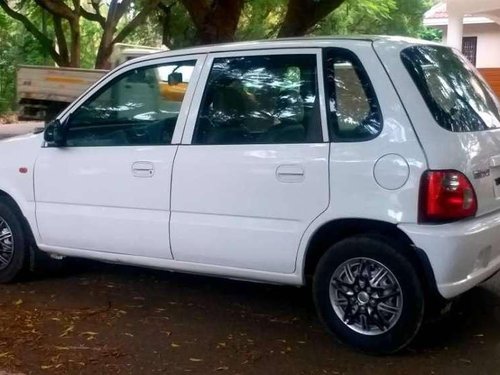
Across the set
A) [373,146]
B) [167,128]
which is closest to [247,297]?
[167,128]

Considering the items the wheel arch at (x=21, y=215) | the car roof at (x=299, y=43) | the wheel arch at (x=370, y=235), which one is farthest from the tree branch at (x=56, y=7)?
the wheel arch at (x=370, y=235)

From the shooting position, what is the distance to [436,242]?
4.75 meters

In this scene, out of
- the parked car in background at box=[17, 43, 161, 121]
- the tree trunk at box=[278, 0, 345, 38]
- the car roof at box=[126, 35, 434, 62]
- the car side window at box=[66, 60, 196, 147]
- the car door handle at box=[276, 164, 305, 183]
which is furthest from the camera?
the parked car in background at box=[17, 43, 161, 121]

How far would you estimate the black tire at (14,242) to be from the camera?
260 inches

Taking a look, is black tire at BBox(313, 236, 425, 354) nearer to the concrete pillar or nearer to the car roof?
the car roof

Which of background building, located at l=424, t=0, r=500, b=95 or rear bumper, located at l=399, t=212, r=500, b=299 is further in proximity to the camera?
background building, located at l=424, t=0, r=500, b=95

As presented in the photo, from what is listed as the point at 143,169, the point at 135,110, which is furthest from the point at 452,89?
the point at 135,110

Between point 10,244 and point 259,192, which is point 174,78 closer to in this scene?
point 259,192

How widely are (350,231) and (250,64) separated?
1.35 metres

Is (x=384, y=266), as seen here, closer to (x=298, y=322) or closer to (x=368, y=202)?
(x=368, y=202)

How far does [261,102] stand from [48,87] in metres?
11.5

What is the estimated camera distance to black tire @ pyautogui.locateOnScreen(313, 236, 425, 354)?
16.2 ft

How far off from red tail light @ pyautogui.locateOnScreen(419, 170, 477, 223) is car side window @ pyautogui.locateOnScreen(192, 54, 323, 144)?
2.55 ft

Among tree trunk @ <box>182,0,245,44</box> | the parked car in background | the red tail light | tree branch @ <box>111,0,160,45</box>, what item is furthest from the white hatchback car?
tree branch @ <box>111,0,160,45</box>
